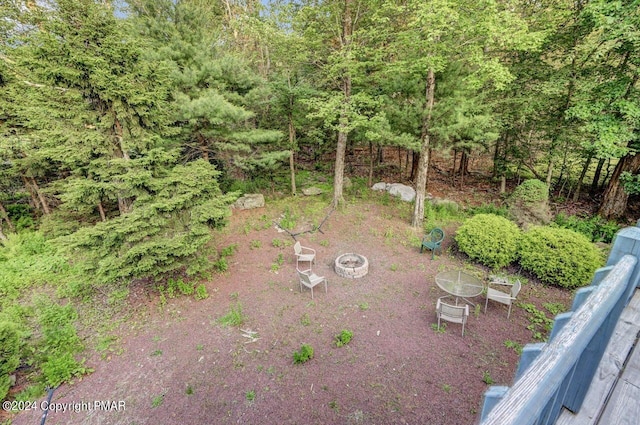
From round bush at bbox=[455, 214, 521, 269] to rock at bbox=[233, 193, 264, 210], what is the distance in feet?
24.4

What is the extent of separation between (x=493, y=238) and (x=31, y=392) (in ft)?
30.7

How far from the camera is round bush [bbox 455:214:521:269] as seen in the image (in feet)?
21.9

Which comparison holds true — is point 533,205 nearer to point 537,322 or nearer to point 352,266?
point 537,322

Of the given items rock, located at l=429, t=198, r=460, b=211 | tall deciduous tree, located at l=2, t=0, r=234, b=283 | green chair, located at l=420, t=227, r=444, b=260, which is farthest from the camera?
rock, located at l=429, t=198, r=460, b=211

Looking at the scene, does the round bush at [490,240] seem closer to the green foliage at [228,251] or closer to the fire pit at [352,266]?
the fire pit at [352,266]

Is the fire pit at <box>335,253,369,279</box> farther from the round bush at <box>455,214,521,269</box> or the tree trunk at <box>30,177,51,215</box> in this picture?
the tree trunk at <box>30,177,51,215</box>

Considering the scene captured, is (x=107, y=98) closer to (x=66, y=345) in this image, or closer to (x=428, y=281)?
Result: (x=66, y=345)

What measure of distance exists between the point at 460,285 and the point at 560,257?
8.25 feet

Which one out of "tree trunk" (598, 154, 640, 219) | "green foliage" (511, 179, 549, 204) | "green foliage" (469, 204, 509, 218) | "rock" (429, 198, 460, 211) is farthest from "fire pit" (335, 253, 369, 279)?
"tree trunk" (598, 154, 640, 219)

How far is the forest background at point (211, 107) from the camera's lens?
507cm

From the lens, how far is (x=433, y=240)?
26.1 feet

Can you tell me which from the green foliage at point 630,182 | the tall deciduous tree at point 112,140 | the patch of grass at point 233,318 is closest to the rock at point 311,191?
the tall deciduous tree at point 112,140

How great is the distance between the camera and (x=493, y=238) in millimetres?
6781

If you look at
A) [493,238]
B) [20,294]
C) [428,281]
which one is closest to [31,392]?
[20,294]
